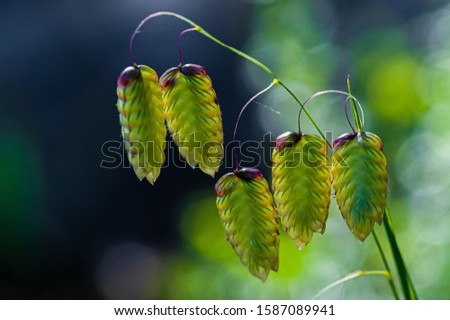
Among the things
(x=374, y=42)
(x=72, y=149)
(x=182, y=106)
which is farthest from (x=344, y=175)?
(x=72, y=149)

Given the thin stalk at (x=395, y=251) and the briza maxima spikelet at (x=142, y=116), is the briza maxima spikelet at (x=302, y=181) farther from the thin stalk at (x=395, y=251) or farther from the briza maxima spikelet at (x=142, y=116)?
the briza maxima spikelet at (x=142, y=116)

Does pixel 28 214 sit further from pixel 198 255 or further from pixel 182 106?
pixel 182 106

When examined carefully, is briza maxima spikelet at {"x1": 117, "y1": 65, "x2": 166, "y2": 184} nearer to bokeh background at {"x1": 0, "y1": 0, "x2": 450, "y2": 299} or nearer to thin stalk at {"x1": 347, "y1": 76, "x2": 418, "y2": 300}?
thin stalk at {"x1": 347, "y1": 76, "x2": 418, "y2": 300}

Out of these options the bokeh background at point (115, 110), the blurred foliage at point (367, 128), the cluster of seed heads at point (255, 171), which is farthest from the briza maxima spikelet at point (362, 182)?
the bokeh background at point (115, 110)

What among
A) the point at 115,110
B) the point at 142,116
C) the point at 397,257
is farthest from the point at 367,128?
the point at 142,116

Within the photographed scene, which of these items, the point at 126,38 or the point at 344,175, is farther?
the point at 126,38
